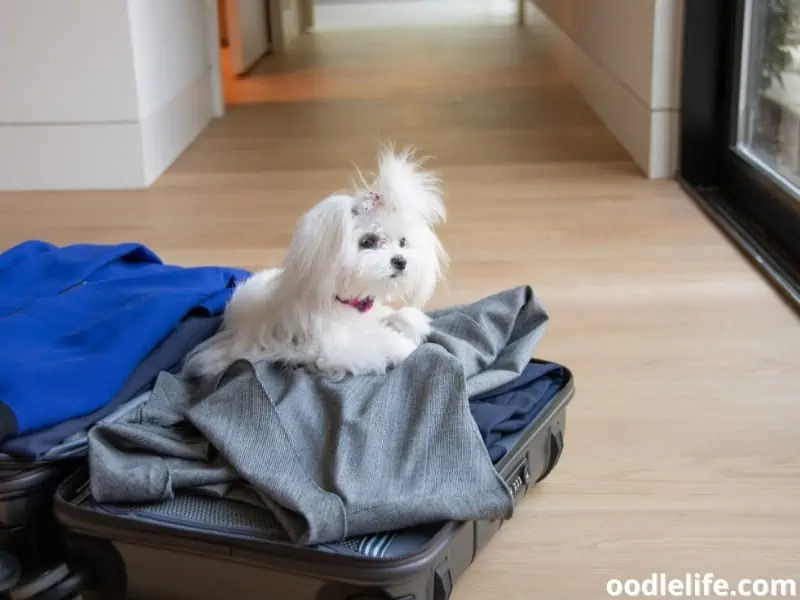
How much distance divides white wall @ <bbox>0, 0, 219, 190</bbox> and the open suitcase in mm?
1805

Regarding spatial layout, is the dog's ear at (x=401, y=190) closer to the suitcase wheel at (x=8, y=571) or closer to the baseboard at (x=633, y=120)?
the suitcase wheel at (x=8, y=571)

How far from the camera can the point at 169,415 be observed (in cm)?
120

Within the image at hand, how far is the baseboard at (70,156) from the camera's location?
2775mm

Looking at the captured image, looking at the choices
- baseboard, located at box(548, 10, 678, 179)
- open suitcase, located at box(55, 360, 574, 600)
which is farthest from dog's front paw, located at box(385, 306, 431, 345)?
baseboard, located at box(548, 10, 678, 179)

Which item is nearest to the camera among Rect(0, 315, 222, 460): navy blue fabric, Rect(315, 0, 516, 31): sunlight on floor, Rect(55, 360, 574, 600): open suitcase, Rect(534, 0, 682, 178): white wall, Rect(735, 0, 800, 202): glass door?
Rect(55, 360, 574, 600): open suitcase

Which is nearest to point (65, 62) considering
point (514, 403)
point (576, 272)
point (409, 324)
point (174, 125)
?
point (174, 125)

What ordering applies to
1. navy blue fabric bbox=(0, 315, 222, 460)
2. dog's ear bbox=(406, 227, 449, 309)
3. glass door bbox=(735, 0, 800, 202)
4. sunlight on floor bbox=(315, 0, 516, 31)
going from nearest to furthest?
navy blue fabric bbox=(0, 315, 222, 460) → dog's ear bbox=(406, 227, 449, 309) → glass door bbox=(735, 0, 800, 202) → sunlight on floor bbox=(315, 0, 516, 31)

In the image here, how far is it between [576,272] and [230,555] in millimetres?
1225

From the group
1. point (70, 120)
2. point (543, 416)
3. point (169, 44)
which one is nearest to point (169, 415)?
point (543, 416)

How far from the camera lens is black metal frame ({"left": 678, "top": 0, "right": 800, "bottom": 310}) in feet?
7.65

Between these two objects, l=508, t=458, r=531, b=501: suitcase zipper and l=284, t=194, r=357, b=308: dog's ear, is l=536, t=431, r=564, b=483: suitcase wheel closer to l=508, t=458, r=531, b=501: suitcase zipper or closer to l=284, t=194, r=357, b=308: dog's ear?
l=508, t=458, r=531, b=501: suitcase zipper

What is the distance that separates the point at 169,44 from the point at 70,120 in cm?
44

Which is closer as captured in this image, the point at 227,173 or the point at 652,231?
the point at 652,231

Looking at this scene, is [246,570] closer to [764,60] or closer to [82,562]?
[82,562]
